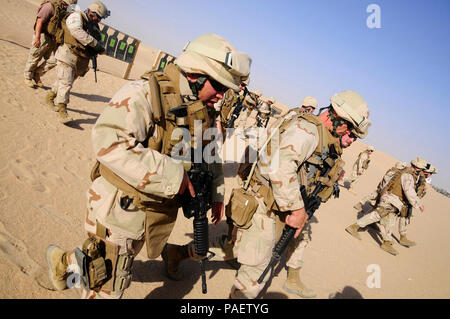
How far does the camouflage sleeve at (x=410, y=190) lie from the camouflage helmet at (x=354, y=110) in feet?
12.9

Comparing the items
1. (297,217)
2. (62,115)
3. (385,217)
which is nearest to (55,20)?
(62,115)

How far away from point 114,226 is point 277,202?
58.7 inches

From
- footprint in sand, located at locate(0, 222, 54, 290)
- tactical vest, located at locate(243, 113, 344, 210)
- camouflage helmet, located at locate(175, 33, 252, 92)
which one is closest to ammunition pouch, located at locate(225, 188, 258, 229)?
tactical vest, located at locate(243, 113, 344, 210)

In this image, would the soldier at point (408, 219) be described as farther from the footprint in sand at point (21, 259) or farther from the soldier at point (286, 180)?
the footprint in sand at point (21, 259)

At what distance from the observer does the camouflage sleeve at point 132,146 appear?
58.2 inches

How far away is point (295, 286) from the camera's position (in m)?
3.51

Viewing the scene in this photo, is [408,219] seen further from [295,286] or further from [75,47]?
[75,47]

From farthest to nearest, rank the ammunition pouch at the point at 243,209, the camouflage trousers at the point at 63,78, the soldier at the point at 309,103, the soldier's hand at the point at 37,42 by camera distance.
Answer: the soldier at the point at 309,103 → the soldier's hand at the point at 37,42 → the camouflage trousers at the point at 63,78 → the ammunition pouch at the point at 243,209

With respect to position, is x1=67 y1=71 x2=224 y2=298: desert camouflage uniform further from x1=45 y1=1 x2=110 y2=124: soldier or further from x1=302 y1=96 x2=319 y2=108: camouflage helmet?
x1=302 y1=96 x2=319 y2=108: camouflage helmet

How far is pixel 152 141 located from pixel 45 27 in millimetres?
5938

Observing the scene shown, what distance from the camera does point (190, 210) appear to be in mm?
1932

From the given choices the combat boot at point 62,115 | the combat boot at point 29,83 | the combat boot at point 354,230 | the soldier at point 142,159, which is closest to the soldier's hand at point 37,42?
the combat boot at point 29,83

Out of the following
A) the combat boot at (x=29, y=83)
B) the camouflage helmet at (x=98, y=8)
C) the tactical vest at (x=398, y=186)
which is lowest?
the combat boot at (x=29, y=83)
